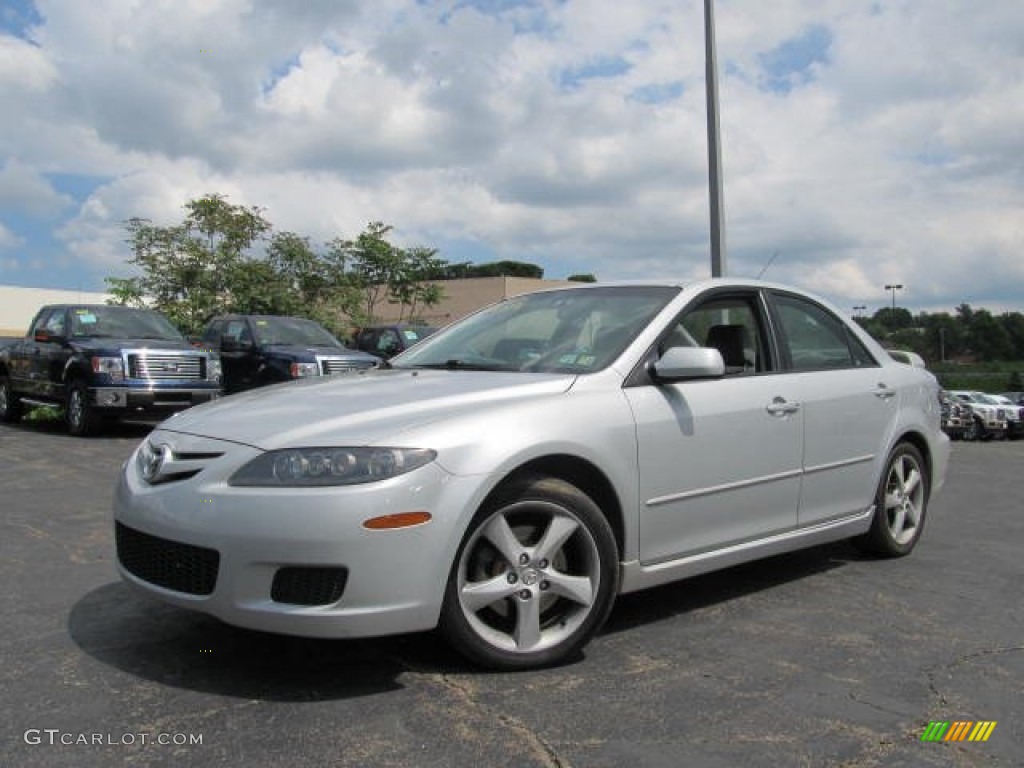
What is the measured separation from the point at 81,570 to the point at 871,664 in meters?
3.86

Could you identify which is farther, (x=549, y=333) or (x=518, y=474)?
(x=549, y=333)

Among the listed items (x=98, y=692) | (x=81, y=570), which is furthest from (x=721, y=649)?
(x=81, y=570)

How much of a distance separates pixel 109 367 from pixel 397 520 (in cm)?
1001

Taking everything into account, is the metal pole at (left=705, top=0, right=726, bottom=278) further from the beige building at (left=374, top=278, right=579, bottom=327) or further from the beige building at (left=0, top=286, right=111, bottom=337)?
the beige building at (left=0, top=286, right=111, bottom=337)

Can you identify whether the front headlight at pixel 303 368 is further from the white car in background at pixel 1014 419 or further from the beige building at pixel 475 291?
the beige building at pixel 475 291

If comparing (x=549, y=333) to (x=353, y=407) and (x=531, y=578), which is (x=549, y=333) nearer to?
(x=353, y=407)

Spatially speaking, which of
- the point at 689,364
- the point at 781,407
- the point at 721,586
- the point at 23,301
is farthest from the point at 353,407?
the point at 23,301

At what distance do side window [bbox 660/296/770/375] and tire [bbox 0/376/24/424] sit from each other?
12.6 meters

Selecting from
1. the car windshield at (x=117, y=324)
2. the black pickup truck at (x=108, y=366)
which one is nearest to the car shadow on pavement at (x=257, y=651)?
the black pickup truck at (x=108, y=366)

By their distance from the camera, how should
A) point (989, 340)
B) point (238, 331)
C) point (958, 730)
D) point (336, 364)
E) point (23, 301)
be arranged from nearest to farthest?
1. point (958, 730)
2. point (336, 364)
3. point (238, 331)
4. point (23, 301)
5. point (989, 340)

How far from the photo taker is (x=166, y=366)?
40.1ft

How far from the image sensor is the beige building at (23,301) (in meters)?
64.0

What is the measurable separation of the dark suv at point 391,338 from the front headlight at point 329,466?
15488 millimetres

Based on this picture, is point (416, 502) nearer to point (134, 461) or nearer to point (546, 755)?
point (546, 755)
